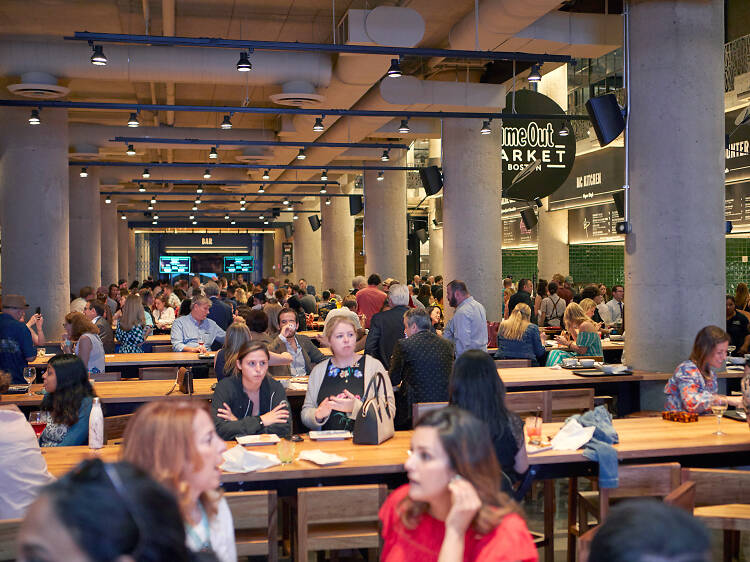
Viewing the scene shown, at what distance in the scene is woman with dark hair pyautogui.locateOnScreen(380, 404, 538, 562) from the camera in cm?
243

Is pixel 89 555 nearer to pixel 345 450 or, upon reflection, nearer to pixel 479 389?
pixel 479 389

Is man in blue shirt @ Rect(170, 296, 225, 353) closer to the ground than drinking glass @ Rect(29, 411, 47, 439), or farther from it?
farther from it

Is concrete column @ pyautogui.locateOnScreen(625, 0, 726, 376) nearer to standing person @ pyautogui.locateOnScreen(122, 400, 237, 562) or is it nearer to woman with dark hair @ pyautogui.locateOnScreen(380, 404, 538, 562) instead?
woman with dark hair @ pyautogui.locateOnScreen(380, 404, 538, 562)

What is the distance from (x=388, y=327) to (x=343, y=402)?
10.5 feet

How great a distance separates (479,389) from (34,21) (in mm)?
9261

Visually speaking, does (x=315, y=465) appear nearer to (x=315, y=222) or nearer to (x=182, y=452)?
(x=182, y=452)

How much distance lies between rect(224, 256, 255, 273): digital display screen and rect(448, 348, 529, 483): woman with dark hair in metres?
43.7

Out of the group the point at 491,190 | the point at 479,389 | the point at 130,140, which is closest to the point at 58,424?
the point at 479,389

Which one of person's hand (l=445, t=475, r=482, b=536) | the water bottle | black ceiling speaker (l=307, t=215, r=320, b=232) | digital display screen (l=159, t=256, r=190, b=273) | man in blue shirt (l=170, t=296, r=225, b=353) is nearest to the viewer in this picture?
person's hand (l=445, t=475, r=482, b=536)

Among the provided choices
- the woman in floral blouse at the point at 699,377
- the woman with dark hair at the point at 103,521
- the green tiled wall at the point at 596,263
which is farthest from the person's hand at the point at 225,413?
the green tiled wall at the point at 596,263

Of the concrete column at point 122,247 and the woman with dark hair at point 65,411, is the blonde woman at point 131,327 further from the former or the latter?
the concrete column at point 122,247

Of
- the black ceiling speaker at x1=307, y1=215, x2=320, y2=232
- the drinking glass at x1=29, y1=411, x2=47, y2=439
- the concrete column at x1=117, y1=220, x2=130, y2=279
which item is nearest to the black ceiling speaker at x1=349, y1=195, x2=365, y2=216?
the black ceiling speaker at x1=307, y1=215, x2=320, y2=232

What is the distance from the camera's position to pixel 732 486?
4043mm

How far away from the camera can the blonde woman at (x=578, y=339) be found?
8484mm
